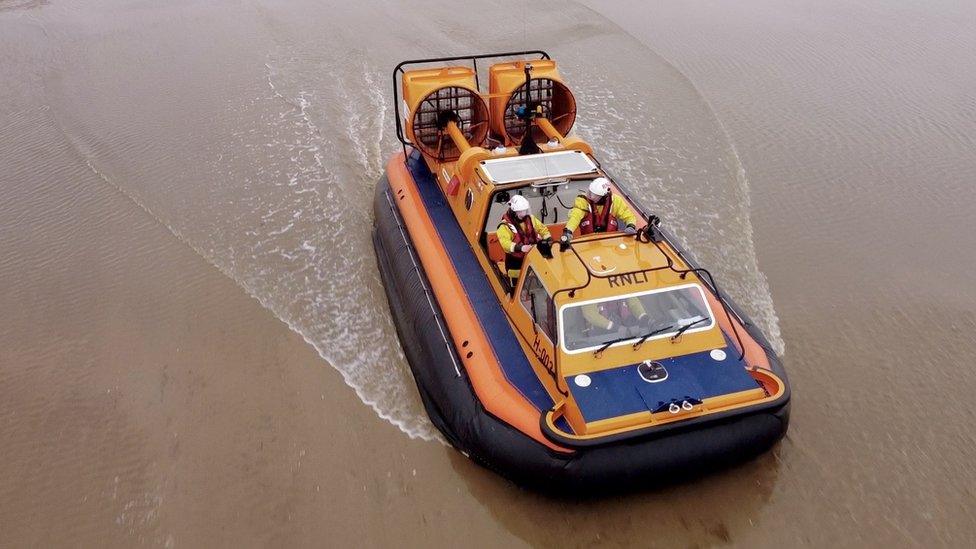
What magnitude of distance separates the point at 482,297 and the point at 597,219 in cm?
94

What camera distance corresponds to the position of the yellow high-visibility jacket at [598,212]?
4.39 m

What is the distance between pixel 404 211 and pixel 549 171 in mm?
1348

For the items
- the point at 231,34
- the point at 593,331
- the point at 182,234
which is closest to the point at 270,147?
the point at 182,234

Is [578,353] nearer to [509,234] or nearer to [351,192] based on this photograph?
[509,234]

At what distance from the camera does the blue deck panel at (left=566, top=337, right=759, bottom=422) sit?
348 cm

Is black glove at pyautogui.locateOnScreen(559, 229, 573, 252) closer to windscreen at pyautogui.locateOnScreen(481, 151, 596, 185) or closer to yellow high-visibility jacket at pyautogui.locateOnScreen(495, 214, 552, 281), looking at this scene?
yellow high-visibility jacket at pyautogui.locateOnScreen(495, 214, 552, 281)

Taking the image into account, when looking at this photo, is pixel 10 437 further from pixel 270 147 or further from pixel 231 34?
pixel 231 34

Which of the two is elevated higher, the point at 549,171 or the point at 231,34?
the point at 549,171

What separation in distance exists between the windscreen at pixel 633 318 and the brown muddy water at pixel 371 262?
36.0 inches

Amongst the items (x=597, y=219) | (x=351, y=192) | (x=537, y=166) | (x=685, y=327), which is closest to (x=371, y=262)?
(x=351, y=192)

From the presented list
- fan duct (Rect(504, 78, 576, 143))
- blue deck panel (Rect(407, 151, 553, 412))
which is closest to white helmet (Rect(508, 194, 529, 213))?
blue deck panel (Rect(407, 151, 553, 412))

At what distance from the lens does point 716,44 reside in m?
9.42

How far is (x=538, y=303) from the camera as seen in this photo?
3.94 meters

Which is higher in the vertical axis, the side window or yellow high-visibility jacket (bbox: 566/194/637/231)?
yellow high-visibility jacket (bbox: 566/194/637/231)
